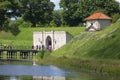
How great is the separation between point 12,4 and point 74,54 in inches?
2739

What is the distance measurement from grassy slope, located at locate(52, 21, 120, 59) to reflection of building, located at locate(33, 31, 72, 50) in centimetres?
2230

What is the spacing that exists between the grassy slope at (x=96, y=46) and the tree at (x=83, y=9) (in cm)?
5636

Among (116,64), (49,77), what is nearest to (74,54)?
(116,64)

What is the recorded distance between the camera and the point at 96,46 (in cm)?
10175

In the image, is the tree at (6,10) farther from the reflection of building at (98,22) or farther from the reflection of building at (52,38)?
the reflection of building at (98,22)

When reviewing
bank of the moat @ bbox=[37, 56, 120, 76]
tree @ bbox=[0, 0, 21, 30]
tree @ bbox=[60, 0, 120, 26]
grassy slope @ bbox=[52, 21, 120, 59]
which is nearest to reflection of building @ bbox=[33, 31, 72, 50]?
tree @ bbox=[0, 0, 21, 30]

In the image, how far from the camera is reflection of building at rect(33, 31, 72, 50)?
146375 mm

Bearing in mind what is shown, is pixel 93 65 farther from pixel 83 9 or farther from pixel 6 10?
pixel 83 9

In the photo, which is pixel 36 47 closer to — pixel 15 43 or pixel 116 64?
pixel 15 43

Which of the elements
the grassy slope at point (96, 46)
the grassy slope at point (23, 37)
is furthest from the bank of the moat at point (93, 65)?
the grassy slope at point (23, 37)

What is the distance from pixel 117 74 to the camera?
74188mm

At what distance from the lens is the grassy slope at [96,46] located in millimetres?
93000

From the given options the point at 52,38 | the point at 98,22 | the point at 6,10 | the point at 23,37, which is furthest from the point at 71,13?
the point at 52,38

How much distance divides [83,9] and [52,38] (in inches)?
1402
